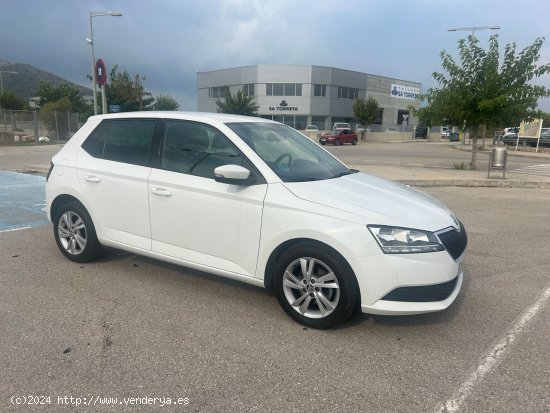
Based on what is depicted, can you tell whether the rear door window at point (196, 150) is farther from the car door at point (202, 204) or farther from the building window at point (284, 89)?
the building window at point (284, 89)

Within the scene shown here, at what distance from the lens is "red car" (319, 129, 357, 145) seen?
43.6 meters

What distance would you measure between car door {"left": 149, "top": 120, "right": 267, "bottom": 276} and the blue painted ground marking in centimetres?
369

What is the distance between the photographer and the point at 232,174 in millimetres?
3615

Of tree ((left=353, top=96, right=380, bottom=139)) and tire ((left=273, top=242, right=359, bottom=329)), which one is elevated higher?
tree ((left=353, top=96, right=380, bottom=139))

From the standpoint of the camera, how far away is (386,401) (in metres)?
2.73

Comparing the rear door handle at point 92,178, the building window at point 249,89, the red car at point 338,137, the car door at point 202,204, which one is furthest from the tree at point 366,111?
the car door at point 202,204

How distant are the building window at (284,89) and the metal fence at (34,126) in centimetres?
3655

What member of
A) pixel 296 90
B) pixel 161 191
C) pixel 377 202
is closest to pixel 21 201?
pixel 161 191

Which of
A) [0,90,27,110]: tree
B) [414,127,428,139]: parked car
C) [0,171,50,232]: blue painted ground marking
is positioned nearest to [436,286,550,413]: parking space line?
[0,171,50,232]: blue painted ground marking

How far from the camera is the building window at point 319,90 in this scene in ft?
214

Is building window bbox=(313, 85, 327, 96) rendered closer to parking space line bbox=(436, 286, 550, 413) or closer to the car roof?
the car roof

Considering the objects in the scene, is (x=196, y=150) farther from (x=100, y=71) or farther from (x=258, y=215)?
(x=100, y=71)

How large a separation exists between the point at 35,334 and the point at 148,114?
2349 millimetres

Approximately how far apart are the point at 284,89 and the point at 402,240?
2529 inches
